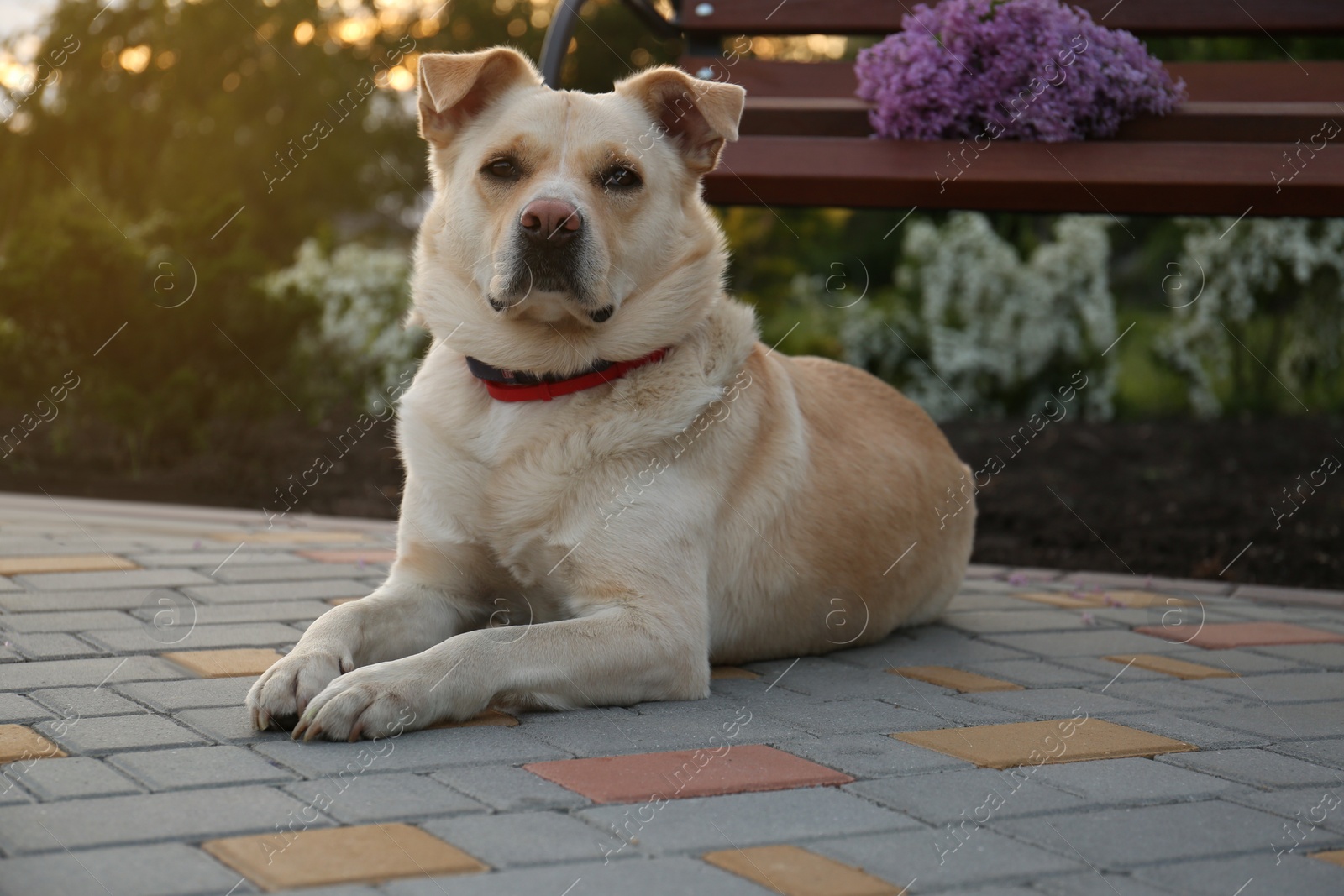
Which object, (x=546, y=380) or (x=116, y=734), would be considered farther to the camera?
(x=546, y=380)

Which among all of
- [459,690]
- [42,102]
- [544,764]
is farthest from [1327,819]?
[42,102]

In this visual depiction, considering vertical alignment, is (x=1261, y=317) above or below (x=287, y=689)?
below

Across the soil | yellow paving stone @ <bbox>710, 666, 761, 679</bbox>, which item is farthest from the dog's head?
the soil

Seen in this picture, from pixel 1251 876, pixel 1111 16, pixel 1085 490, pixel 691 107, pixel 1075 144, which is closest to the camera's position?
pixel 1251 876

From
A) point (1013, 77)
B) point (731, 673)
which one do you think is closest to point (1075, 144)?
point (1013, 77)

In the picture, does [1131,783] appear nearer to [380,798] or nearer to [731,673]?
[731,673]

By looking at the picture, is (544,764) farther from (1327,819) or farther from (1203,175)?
(1203,175)

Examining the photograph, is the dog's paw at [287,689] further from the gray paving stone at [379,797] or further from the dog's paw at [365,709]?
the gray paving stone at [379,797]

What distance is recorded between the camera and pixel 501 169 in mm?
3260

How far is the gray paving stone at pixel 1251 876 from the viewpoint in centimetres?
192

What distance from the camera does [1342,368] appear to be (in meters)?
9.02

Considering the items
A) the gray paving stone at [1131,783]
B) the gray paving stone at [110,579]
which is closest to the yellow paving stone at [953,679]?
the gray paving stone at [1131,783]

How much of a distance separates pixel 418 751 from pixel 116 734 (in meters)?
0.57

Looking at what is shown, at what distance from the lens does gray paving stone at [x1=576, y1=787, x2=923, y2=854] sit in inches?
79.6
